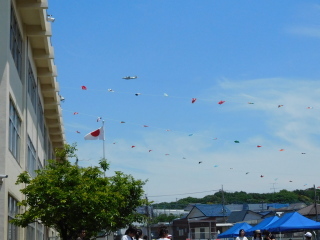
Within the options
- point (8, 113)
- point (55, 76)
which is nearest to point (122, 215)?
point (55, 76)

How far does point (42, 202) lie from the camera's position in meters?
21.4

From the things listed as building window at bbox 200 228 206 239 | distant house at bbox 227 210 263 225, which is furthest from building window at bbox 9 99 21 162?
building window at bbox 200 228 206 239

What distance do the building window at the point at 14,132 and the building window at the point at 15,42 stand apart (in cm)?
177

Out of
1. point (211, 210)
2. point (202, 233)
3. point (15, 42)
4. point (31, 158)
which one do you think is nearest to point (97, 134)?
point (31, 158)

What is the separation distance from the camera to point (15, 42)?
2178 centimetres

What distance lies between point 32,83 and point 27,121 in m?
3.38

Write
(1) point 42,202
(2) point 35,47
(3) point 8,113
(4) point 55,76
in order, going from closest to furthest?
(3) point 8,113 → (1) point 42,202 → (2) point 35,47 → (4) point 55,76

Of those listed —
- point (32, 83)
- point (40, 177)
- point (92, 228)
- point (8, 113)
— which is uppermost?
point (32, 83)

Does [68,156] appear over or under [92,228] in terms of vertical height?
over

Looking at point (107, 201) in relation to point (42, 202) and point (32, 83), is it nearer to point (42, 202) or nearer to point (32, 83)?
point (42, 202)

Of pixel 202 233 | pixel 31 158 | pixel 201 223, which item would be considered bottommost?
pixel 202 233

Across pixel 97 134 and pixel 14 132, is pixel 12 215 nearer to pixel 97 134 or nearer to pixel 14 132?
pixel 14 132

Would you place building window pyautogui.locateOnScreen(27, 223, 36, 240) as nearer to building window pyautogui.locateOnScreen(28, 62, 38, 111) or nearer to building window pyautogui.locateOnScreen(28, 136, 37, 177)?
building window pyautogui.locateOnScreen(28, 136, 37, 177)

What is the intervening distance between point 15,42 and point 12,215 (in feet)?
19.0
